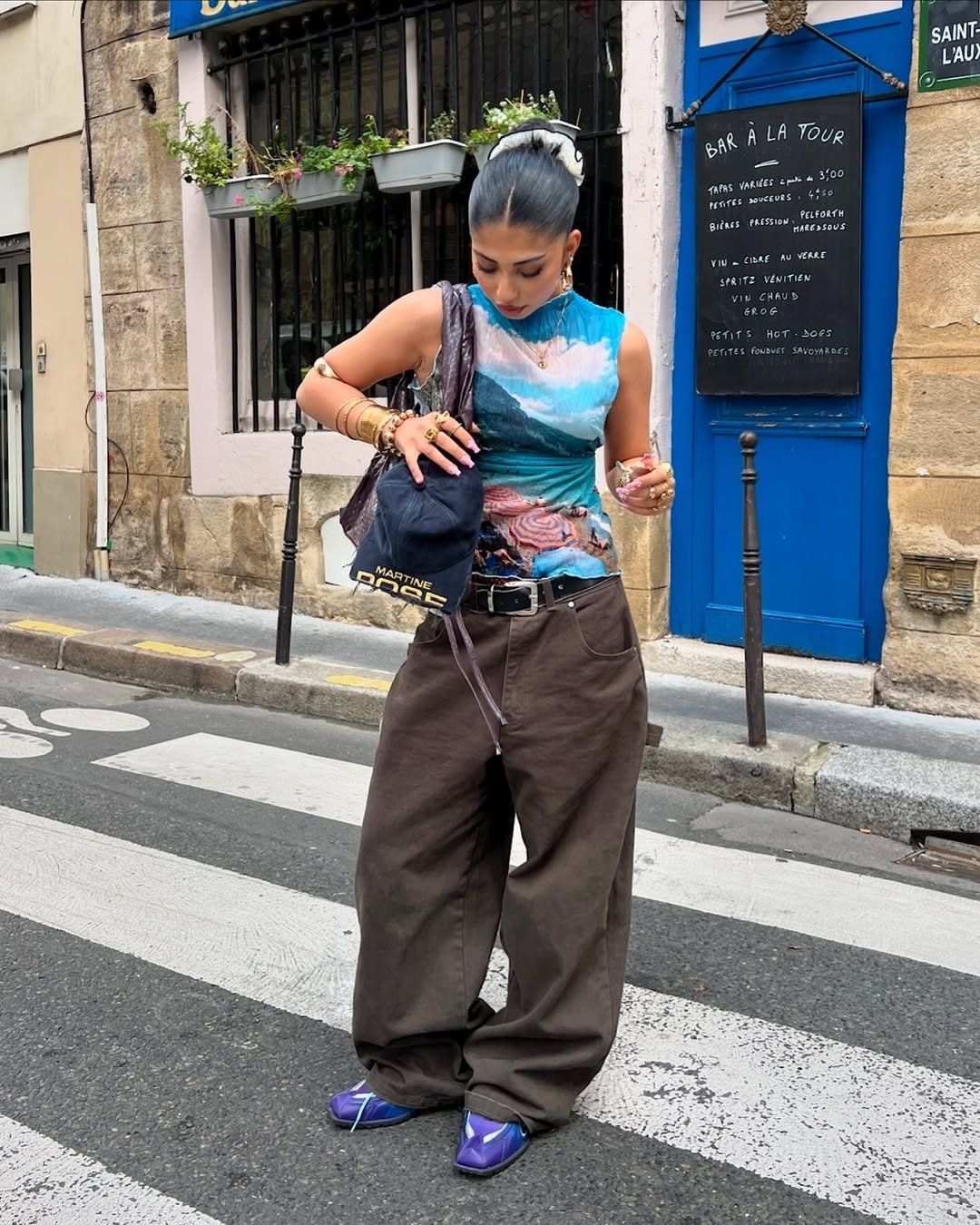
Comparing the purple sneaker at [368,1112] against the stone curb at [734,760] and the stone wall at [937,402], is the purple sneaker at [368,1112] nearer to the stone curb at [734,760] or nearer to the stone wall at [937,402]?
the stone curb at [734,760]

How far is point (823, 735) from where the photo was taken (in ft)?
18.0

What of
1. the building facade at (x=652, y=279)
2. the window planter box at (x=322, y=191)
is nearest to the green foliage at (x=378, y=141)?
the window planter box at (x=322, y=191)

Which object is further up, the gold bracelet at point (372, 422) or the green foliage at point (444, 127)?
the green foliage at point (444, 127)

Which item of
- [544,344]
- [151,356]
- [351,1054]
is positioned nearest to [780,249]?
[544,344]

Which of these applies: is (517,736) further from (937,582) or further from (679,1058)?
(937,582)

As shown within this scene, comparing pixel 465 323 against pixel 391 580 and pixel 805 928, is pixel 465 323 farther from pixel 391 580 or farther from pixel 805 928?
pixel 805 928

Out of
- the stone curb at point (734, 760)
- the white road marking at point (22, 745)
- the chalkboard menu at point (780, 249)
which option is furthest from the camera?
the chalkboard menu at point (780, 249)

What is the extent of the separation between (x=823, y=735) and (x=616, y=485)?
3.28 m

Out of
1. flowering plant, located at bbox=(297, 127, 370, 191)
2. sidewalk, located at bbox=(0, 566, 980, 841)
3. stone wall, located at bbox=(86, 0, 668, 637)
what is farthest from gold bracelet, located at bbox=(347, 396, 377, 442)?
stone wall, located at bbox=(86, 0, 668, 637)

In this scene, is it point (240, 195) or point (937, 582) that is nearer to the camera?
point (937, 582)

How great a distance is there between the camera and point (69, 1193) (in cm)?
233

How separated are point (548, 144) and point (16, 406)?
31.3 ft

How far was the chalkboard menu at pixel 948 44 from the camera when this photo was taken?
5555 mm

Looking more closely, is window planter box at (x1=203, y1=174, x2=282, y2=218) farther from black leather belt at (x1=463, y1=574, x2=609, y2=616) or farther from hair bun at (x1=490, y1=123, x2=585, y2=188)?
black leather belt at (x1=463, y1=574, x2=609, y2=616)
